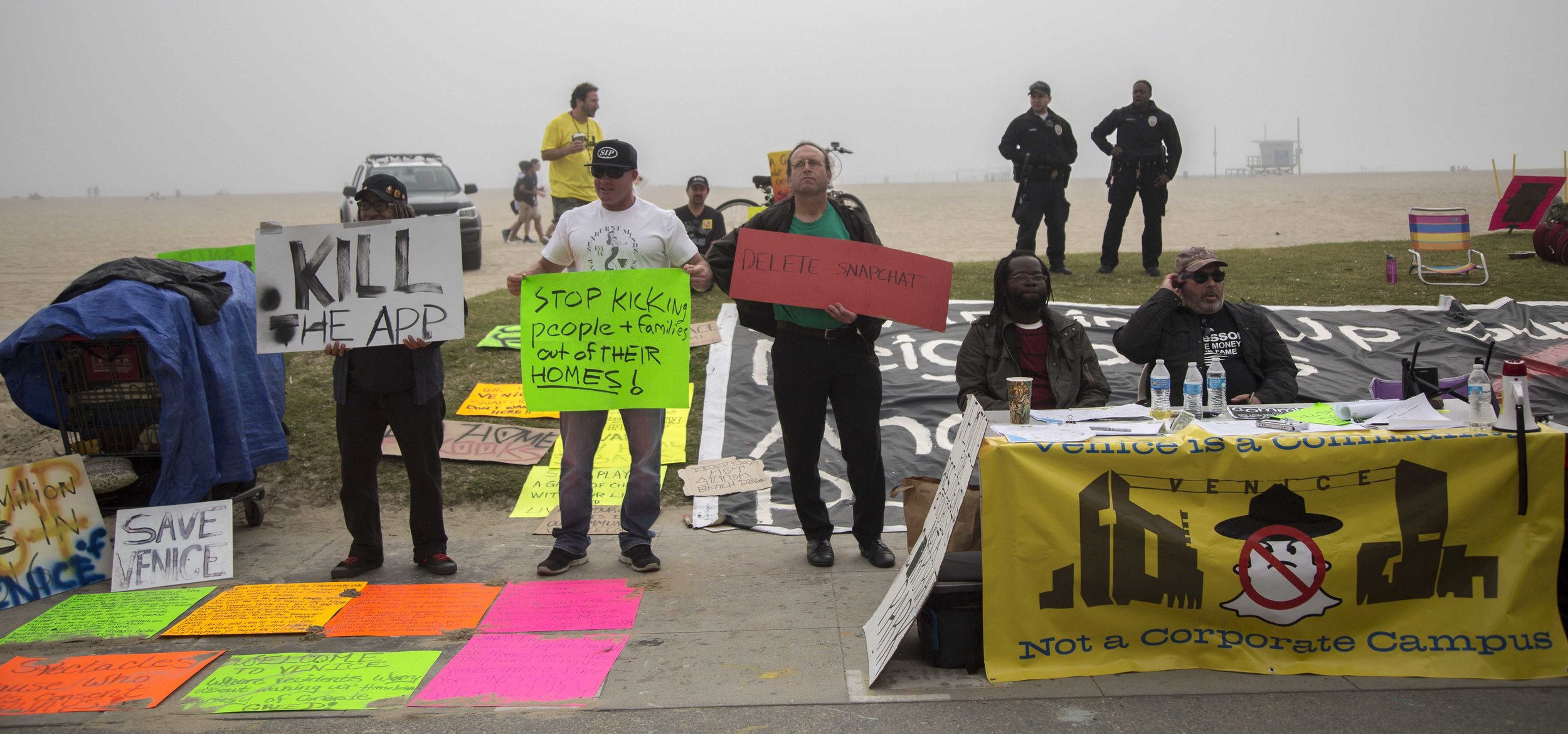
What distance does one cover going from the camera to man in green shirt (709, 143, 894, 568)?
4.97 meters

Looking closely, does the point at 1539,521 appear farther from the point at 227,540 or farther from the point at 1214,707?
the point at 227,540

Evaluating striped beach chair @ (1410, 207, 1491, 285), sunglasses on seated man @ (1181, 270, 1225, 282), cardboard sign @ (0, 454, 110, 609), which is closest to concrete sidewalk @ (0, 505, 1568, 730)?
cardboard sign @ (0, 454, 110, 609)

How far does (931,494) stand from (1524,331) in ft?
21.6

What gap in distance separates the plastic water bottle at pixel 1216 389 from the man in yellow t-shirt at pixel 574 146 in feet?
20.5

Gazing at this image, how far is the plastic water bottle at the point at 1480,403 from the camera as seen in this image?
3916 millimetres

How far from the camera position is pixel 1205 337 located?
18.0ft

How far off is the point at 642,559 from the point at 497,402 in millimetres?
2922

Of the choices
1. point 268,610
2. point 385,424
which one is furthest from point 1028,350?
point 268,610

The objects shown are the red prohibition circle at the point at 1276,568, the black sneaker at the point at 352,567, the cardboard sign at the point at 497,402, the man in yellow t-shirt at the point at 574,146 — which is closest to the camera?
the red prohibition circle at the point at 1276,568

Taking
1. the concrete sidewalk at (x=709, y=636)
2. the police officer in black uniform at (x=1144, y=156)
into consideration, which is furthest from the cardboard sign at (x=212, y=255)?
the police officer in black uniform at (x=1144, y=156)

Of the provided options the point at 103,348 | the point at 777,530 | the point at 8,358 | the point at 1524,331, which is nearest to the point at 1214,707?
the point at 777,530

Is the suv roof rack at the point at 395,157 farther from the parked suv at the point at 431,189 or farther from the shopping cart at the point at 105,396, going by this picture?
the shopping cart at the point at 105,396

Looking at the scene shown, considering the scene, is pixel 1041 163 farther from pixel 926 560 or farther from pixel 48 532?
pixel 48 532

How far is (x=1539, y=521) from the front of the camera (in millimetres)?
3867
